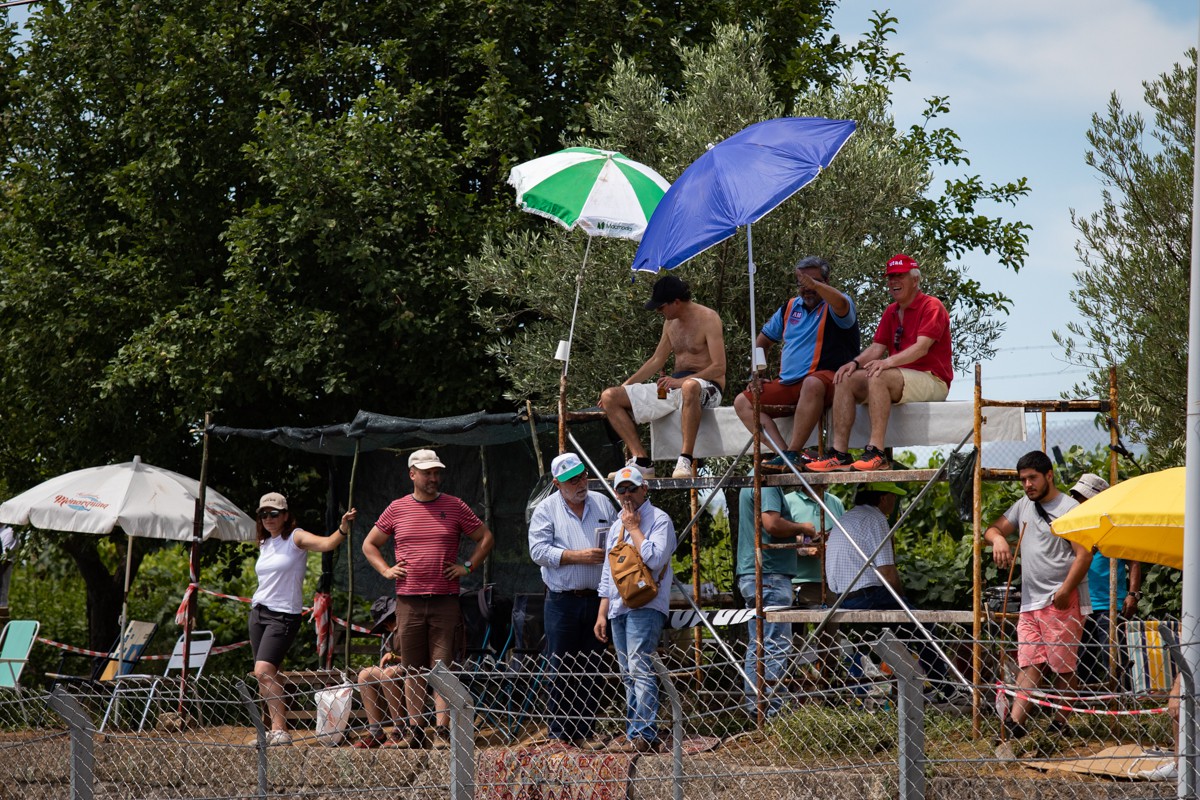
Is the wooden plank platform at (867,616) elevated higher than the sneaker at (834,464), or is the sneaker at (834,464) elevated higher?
the sneaker at (834,464)

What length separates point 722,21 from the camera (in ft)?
44.0

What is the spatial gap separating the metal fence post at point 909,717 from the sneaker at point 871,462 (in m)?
2.82

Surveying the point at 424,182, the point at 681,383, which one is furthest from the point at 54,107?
the point at 681,383

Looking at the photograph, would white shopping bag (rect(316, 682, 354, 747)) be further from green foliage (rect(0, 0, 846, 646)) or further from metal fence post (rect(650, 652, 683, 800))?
green foliage (rect(0, 0, 846, 646))

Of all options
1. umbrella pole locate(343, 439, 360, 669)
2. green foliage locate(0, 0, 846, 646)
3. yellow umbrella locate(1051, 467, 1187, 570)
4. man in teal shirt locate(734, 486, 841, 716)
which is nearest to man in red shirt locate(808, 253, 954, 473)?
man in teal shirt locate(734, 486, 841, 716)

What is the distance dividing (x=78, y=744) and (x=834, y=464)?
4.41 m

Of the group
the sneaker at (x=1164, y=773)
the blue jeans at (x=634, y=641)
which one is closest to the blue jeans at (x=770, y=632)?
the blue jeans at (x=634, y=641)

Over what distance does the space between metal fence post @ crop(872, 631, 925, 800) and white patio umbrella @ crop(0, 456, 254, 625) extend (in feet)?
22.8

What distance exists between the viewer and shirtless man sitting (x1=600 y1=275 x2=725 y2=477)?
881 cm

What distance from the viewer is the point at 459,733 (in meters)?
5.61

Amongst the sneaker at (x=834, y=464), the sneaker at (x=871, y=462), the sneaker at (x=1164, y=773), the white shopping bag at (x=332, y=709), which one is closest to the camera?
the sneaker at (x=1164, y=773)

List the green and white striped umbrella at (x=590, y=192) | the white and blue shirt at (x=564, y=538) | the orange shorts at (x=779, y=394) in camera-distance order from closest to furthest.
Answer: the white and blue shirt at (x=564, y=538) < the orange shorts at (x=779, y=394) < the green and white striped umbrella at (x=590, y=192)

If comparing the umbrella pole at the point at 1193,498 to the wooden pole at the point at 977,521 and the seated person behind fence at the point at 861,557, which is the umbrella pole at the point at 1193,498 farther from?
the seated person behind fence at the point at 861,557

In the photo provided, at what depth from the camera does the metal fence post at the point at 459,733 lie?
18.3 ft
